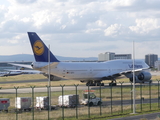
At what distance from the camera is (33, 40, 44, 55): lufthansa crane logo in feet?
159

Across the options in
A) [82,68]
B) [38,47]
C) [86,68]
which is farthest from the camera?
[86,68]

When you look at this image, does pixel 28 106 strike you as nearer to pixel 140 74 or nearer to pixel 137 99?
pixel 137 99

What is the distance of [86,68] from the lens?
56.7m

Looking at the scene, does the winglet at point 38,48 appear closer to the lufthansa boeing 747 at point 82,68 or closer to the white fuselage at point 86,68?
the lufthansa boeing 747 at point 82,68

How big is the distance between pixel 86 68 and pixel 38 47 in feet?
36.2

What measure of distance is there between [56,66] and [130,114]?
82.5ft

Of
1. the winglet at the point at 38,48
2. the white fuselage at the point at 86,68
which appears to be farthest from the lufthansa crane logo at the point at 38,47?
the white fuselage at the point at 86,68

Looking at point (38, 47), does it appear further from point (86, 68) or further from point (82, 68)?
point (86, 68)

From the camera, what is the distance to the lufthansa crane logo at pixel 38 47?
48.5m

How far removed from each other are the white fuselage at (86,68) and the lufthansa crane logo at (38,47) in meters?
1.57

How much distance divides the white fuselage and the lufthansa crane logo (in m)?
1.57

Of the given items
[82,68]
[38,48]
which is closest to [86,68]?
[82,68]

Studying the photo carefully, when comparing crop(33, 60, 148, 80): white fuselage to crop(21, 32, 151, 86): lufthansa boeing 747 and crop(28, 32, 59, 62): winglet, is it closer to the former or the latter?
crop(21, 32, 151, 86): lufthansa boeing 747

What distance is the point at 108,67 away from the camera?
198 ft
